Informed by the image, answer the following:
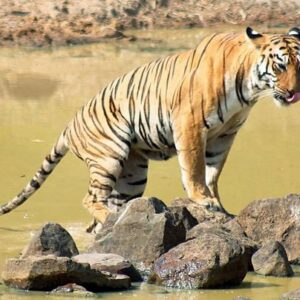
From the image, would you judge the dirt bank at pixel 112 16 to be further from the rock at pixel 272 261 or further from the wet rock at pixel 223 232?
the rock at pixel 272 261

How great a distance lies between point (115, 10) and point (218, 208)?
39.4ft

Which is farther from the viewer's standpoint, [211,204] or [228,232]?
[211,204]

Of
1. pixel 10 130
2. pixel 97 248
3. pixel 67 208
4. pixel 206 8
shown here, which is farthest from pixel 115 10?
pixel 97 248

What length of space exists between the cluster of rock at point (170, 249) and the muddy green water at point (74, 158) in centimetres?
10

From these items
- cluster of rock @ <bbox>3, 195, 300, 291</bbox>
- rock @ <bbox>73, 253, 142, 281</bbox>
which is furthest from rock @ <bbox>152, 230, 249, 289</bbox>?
rock @ <bbox>73, 253, 142, 281</bbox>

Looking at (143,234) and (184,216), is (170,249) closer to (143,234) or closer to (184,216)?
(143,234)

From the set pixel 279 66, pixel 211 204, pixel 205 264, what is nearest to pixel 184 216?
pixel 211 204

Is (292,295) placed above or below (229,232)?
above

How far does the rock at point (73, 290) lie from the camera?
23.6ft

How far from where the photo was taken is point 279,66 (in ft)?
30.3

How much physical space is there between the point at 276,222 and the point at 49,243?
145 centimetres

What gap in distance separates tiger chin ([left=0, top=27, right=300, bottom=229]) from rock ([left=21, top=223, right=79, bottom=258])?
1266mm

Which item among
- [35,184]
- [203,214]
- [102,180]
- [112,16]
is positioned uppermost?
[203,214]

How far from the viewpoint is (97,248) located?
8.22 meters
